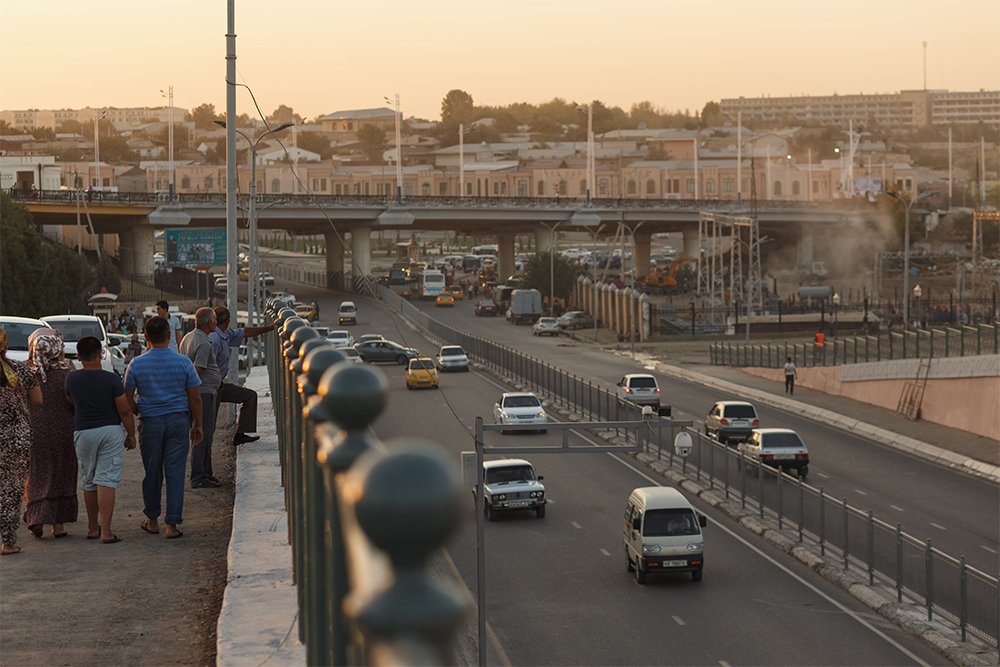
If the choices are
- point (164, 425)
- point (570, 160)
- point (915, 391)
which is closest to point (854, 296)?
point (570, 160)

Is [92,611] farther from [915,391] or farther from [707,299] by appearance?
[707,299]

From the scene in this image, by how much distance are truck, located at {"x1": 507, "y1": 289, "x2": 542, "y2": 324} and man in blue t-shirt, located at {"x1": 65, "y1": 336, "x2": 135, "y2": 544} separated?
80945 millimetres

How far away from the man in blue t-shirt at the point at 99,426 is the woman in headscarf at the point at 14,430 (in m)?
0.28

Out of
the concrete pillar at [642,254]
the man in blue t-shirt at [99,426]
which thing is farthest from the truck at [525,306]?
the man in blue t-shirt at [99,426]

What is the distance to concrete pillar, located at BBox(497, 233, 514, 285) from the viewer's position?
121562mm

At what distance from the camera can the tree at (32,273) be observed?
53.3 metres

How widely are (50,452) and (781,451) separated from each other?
88.0ft

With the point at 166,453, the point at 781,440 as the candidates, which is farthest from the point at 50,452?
the point at 781,440

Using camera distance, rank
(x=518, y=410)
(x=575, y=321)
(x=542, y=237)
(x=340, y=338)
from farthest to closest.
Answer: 1. (x=542, y=237)
2. (x=575, y=321)
3. (x=340, y=338)
4. (x=518, y=410)

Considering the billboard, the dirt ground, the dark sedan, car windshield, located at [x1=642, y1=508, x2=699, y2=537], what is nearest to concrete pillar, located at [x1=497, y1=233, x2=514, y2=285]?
the billboard

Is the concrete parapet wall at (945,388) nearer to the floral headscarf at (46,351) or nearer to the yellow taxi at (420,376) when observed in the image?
the yellow taxi at (420,376)

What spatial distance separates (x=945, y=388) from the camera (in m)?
41.3

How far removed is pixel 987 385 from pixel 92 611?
→ 3802 cm

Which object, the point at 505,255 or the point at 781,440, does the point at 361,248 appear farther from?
the point at 781,440
